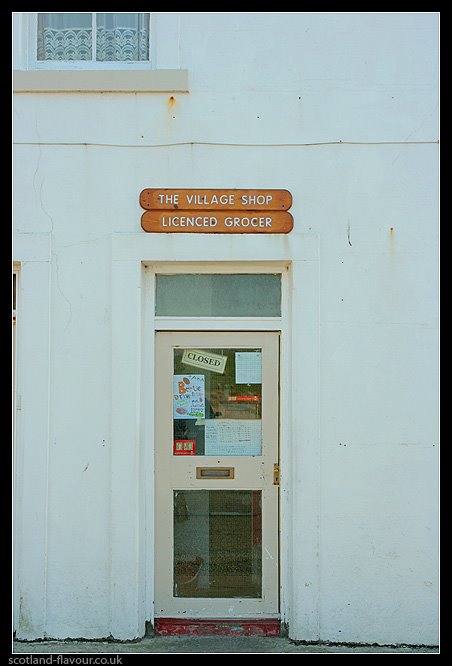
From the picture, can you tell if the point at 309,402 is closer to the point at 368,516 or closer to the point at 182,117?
the point at 368,516

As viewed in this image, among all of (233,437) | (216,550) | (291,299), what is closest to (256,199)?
(291,299)

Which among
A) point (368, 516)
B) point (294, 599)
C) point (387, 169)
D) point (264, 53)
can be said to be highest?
point (264, 53)

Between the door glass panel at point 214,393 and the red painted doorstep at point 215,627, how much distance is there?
1.22 meters

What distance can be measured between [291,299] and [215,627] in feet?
7.74

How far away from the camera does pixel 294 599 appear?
18.1 ft

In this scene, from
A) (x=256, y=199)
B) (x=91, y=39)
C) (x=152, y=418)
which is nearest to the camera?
(x=256, y=199)

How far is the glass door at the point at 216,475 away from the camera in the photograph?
5742mm

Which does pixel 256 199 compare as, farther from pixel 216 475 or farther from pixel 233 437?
pixel 216 475

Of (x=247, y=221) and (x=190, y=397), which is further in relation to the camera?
(x=190, y=397)

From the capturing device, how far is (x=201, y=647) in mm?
5469

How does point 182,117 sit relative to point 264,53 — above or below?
below

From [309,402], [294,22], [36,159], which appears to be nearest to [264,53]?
[294,22]

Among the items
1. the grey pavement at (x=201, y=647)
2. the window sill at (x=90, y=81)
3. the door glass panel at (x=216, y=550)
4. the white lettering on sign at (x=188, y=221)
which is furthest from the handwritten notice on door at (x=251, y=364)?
the window sill at (x=90, y=81)

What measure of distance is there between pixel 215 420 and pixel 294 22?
2850 millimetres
